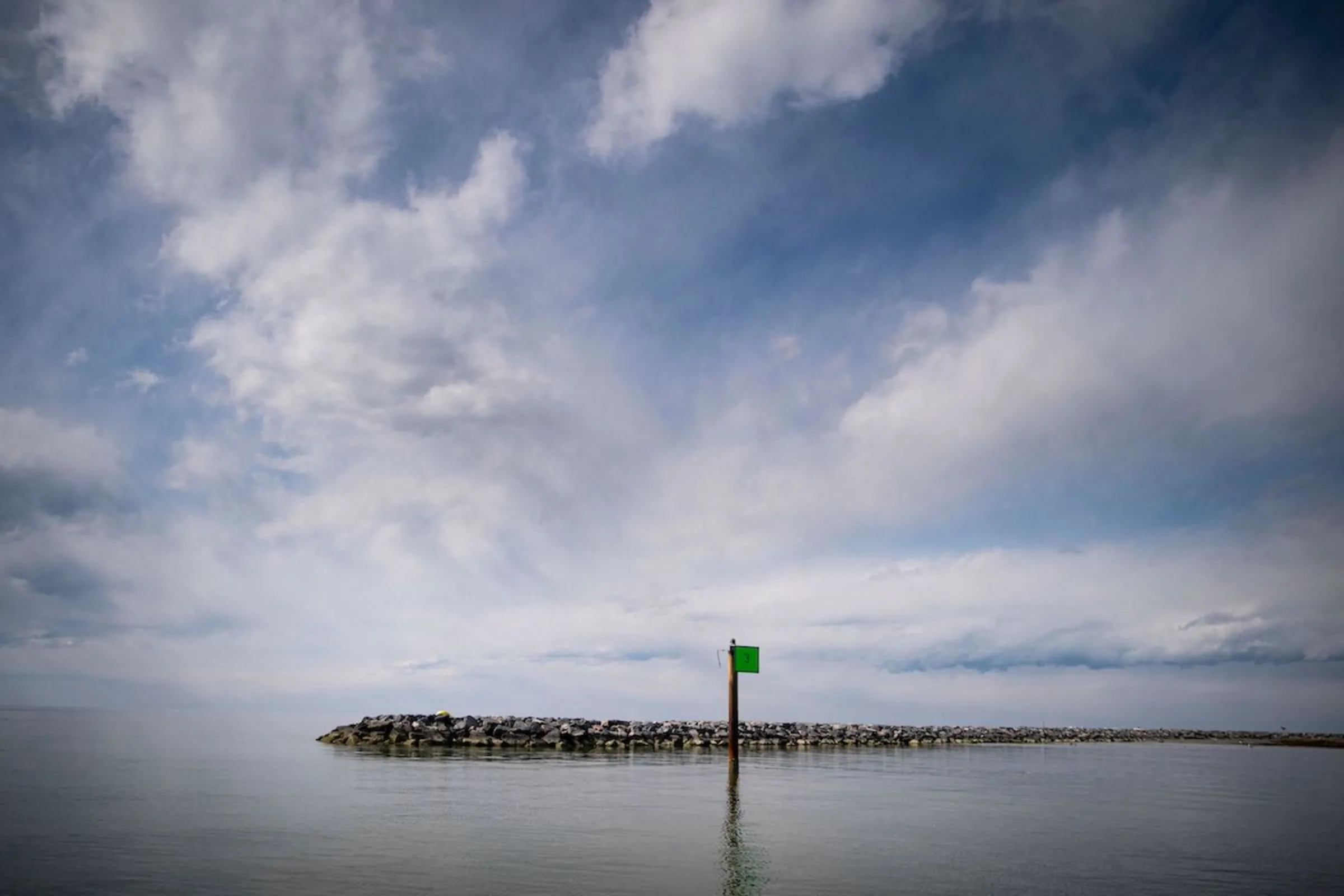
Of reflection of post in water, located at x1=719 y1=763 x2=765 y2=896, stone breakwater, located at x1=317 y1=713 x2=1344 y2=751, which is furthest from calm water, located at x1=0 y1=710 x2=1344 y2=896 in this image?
stone breakwater, located at x1=317 y1=713 x2=1344 y2=751

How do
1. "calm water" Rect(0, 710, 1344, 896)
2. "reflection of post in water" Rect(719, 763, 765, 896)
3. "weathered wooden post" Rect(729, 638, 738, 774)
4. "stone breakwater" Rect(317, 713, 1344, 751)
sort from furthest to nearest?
"stone breakwater" Rect(317, 713, 1344, 751), "weathered wooden post" Rect(729, 638, 738, 774), "calm water" Rect(0, 710, 1344, 896), "reflection of post in water" Rect(719, 763, 765, 896)

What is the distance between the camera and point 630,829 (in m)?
20.0

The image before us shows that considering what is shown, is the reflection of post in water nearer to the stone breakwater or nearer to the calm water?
the calm water

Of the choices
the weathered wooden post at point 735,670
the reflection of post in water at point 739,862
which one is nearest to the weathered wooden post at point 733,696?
the weathered wooden post at point 735,670

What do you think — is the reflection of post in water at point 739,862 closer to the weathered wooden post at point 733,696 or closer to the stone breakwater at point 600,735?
the weathered wooden post at point 733,696

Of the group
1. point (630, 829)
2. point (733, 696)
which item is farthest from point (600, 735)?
point (630, 829)

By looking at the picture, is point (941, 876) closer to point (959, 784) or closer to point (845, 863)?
point (845, 863)

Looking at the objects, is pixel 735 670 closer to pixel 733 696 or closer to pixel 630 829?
pixel 733 696

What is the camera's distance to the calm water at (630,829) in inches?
583

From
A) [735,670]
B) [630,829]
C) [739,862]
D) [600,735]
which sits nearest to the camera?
[739,862]

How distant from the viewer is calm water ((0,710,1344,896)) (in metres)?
14.8

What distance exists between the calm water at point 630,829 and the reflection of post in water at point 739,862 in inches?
2.9

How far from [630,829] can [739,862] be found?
176 inches

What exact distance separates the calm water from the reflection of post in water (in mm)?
73
